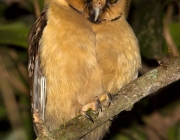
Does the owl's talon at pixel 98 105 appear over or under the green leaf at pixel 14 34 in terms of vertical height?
over

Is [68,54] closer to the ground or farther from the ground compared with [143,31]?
farther from the ground

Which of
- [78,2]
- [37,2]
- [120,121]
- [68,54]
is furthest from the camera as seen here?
[120,121]

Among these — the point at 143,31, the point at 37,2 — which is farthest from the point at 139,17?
the point at 37,2

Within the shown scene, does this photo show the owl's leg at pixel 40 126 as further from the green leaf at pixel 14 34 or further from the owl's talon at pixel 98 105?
the green leaf at pixel 14 34

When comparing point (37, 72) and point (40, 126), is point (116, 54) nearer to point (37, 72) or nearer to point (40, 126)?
point (37, 72)

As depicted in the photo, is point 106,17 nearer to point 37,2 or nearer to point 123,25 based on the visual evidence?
point 123,25

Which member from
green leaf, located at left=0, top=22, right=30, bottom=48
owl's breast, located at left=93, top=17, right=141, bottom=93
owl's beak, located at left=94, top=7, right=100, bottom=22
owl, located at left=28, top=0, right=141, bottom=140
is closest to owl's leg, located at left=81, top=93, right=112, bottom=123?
owl, located at left=28, top=0, right=141, bottom=140

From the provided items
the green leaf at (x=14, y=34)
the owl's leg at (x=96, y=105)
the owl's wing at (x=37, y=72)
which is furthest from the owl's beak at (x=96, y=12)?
the green leaf at (x=14, y=34)
